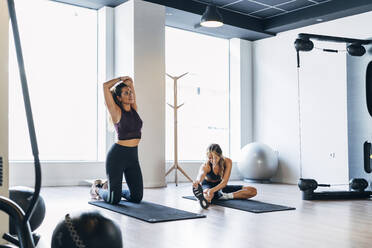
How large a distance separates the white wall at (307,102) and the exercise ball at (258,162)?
0.41m

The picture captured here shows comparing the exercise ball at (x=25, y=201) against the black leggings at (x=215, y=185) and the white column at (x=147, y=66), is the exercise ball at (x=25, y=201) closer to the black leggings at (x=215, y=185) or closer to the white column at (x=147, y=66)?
the black leggings at (x=215, y=185)

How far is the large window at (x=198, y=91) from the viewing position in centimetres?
735

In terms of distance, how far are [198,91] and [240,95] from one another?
2.63 feet

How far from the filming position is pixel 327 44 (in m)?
6.76

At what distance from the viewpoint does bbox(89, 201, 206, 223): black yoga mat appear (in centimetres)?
351

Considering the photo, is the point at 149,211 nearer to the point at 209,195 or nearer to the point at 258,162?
the point at 209,195

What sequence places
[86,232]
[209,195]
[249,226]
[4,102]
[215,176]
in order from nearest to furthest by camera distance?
[86,232] < [4,102] < [249,226] < [209,195] < [215,176]

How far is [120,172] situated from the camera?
13.6 feet

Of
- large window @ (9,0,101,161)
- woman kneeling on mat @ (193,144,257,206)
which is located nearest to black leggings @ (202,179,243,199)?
woman kneeling on mat @ (193,144,257,206)

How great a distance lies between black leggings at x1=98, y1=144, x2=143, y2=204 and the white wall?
3507 mm

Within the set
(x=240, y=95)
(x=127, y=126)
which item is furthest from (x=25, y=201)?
(x=240, y=95)

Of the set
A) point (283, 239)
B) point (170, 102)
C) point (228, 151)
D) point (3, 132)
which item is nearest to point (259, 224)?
point (283, 239)

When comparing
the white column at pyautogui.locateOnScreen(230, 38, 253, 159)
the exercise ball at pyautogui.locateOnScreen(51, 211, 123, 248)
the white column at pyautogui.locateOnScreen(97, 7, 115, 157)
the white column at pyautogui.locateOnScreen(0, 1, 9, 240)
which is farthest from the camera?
the white column at pyautogui.locateOnScreen(230, 38, 253, 159)

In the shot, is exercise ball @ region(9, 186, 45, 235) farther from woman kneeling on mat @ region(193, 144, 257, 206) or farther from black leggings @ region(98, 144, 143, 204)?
woman kneeling on mat @ region(193, 144, 257, 206)
